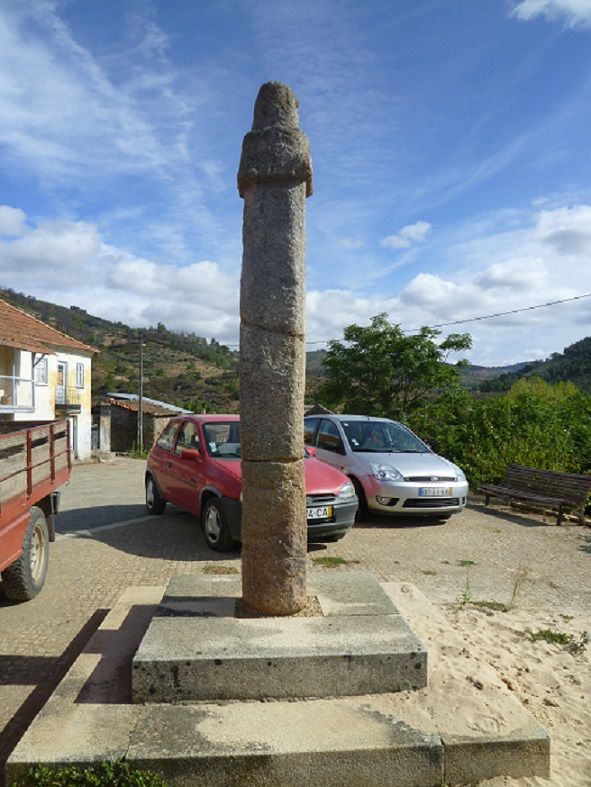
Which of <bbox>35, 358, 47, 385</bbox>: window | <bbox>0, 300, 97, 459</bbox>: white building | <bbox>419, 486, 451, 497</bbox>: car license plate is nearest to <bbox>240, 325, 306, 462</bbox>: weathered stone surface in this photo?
<bbox>419, 486, 451, 497</bbox>: car license plate

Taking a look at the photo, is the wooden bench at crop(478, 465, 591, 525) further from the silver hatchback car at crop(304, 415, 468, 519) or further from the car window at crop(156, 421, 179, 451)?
the car window at crop(156, 421, 179, 451)

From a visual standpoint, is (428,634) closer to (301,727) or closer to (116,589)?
(301,727)

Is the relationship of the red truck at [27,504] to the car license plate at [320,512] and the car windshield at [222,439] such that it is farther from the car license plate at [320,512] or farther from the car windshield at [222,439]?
the car license plate at [320,512]

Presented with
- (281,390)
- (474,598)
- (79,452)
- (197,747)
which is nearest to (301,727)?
(197,747)

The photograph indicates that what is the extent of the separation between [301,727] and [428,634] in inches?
60.9

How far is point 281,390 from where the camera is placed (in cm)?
381

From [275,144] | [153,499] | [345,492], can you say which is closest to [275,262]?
[275,144]

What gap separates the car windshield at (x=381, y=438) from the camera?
31.2 feet

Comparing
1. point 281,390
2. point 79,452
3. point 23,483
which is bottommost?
point 79,452

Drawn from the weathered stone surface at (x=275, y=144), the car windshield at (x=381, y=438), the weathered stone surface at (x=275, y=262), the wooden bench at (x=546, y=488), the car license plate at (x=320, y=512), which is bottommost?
the wooden bench at (x=546, y=488)

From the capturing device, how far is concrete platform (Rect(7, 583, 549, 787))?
9.09 feet

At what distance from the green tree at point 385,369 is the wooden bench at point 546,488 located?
883 centimetres

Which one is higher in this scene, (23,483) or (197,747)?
(23,483)

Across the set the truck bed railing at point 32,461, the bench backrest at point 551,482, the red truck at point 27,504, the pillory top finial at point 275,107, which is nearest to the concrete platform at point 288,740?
the red truck at point 27,504
